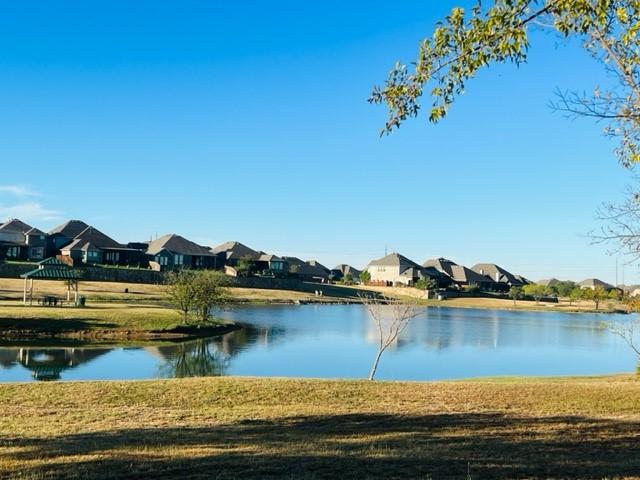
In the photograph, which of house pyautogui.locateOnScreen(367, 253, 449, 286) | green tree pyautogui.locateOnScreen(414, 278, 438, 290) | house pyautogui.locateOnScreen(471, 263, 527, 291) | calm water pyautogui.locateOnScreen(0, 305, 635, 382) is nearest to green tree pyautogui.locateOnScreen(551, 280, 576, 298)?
house pyautogui.locateOnScreen(471, 263, 527, 291)

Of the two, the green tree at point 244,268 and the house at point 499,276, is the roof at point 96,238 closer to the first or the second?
the green tree at point 244,268

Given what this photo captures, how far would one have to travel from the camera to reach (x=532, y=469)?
8.73 meters

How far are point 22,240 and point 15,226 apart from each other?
2709 millimetres

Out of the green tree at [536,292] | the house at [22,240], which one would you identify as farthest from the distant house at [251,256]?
the green tree at [536,292]

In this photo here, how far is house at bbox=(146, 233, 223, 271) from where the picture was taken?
10750 centimetres

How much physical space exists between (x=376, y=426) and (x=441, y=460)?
3.76m

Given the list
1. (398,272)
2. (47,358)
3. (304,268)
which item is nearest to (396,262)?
(398,272)

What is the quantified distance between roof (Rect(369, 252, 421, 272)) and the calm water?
9333 cm

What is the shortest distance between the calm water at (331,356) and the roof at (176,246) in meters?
51.0

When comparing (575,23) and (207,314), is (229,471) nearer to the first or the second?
(575,23)

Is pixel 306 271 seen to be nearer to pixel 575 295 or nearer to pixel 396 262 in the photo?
pixel 396 262

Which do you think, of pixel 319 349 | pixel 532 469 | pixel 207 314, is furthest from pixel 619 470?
pixel 207 314

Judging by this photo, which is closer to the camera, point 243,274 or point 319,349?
point 319,349

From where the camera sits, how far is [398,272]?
155m
